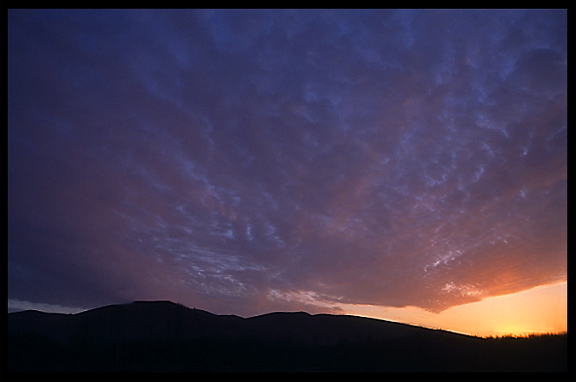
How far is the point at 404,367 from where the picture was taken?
21.0m

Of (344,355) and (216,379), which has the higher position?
(216,379)

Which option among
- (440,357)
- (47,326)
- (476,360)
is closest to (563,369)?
(476,360)

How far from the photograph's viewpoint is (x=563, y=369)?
16484 mm

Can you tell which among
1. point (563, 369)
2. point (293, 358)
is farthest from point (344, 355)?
point (563, 369)

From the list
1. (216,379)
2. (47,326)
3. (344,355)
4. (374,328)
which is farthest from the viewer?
(374,328)

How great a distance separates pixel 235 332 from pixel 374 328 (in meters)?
16.2

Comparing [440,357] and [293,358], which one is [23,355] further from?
[440,357]
